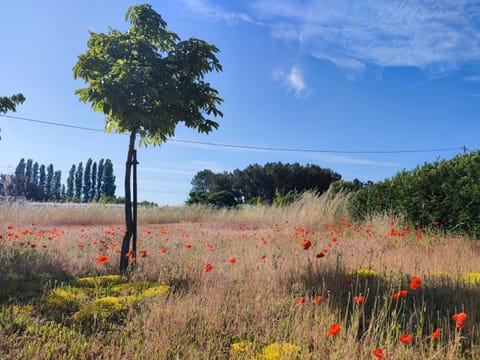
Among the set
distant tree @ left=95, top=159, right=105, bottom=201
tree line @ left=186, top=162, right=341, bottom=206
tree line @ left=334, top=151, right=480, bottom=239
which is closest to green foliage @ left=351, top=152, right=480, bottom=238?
tree line @ left=334, top=151, right=480, bottom=239

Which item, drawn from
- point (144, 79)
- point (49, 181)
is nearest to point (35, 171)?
point (49, 181)

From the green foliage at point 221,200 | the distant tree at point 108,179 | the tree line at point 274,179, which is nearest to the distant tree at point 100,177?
the distant tree at point 108,179

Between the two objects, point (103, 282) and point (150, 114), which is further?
point (150, 114)

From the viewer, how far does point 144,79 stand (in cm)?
425

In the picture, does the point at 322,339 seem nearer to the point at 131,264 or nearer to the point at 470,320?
the point at 470,320

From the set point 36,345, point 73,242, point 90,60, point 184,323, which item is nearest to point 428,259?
point 184,323

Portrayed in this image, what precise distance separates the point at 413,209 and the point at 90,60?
23.6 ft

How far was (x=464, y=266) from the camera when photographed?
4.71 metres

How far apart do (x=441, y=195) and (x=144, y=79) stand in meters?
6.40

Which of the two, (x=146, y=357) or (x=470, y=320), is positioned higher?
(x=470, y=320)

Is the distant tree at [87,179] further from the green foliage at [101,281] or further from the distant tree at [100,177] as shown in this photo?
the green foliage at [101,281]

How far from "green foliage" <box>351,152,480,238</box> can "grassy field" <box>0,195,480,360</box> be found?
72 cm

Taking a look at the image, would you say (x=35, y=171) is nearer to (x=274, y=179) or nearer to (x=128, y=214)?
(x=274, y=179)

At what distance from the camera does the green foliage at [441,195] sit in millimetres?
→ 6621
